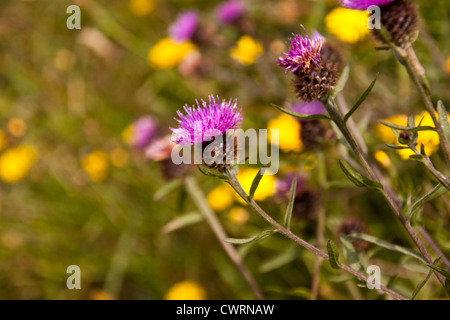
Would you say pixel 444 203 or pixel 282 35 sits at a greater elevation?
pixel 282 35

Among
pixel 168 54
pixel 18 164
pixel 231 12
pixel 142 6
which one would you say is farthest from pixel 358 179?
pixel 142 6

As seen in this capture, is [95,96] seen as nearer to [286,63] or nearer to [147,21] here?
[147,21]

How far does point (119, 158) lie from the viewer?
266 cm

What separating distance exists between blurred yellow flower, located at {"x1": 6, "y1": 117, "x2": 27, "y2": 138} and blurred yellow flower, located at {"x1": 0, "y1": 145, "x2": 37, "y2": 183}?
3.9 inches

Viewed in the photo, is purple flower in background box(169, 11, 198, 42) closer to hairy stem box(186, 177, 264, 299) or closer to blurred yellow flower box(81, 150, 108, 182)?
blurred yellow flower box(81, 150, 108, 182)

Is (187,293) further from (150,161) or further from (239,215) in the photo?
(150,161)

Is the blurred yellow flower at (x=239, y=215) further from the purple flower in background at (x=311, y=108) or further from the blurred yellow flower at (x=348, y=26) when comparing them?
the blurred yellow flower at (x=348, y=26)

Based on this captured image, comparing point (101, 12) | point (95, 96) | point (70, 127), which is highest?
point (101, 12)

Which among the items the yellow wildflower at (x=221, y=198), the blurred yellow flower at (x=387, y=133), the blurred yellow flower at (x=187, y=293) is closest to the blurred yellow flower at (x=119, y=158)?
the yellow wildflower at (x=221, y=198)

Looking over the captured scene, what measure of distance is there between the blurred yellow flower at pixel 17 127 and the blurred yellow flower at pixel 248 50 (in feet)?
5.20

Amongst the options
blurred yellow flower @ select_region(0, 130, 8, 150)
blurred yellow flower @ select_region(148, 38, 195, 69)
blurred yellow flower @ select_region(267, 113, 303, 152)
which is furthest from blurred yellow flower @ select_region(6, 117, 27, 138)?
blurred yellow flower @ select_region(267, 113, 303, 152)
